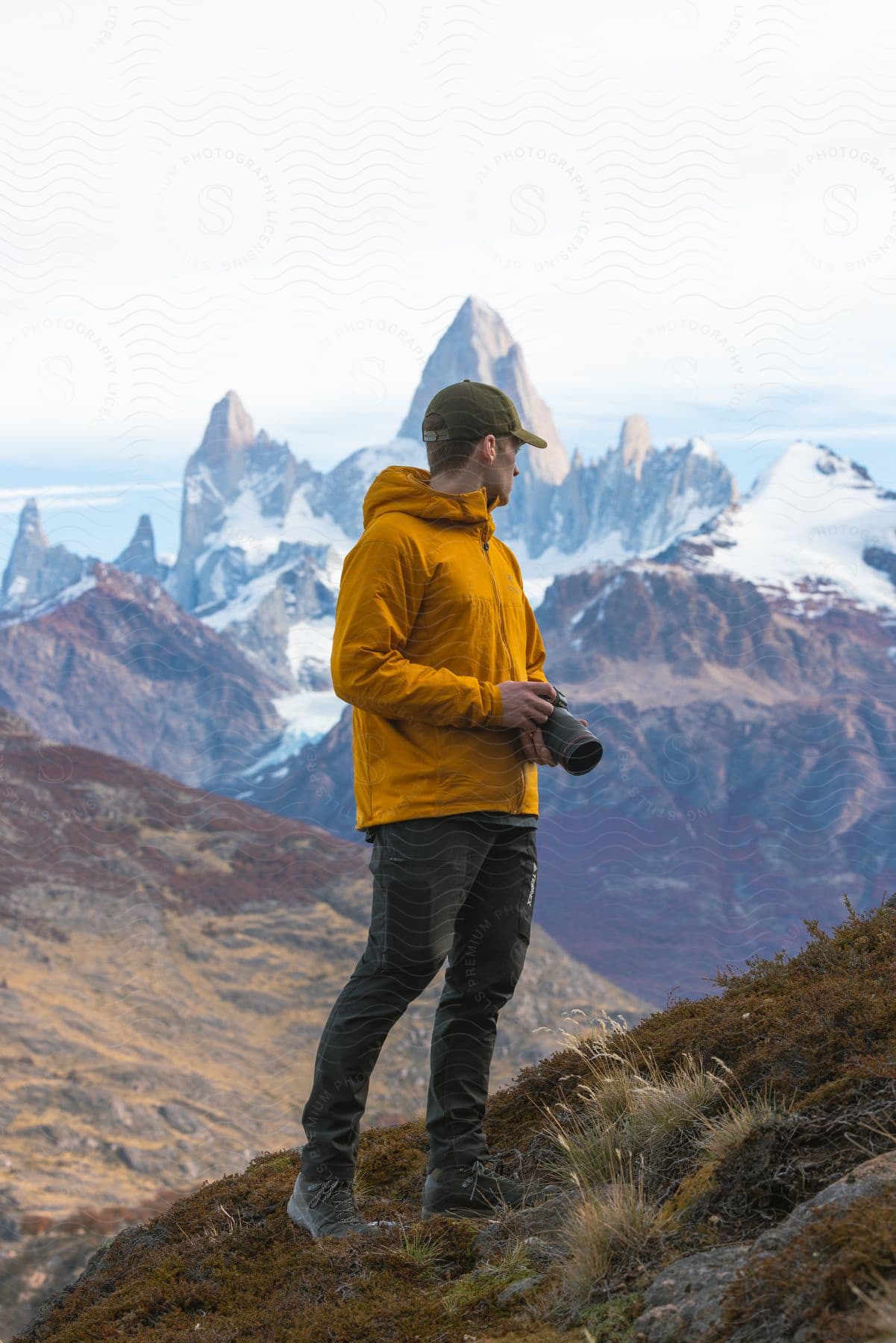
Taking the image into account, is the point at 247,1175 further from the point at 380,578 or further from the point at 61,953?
the point at 61,953

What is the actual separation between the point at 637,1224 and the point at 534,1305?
360mm

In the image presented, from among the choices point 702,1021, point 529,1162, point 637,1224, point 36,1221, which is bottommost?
point 36,1221

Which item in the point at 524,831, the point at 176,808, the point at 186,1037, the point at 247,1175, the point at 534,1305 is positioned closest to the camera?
the point at 534,1305

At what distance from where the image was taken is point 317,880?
160 m

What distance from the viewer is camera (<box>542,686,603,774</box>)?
434cm

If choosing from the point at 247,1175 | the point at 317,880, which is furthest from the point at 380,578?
the point at 317,880

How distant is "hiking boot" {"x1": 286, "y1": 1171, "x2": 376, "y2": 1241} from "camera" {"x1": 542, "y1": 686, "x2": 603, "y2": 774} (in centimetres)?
165

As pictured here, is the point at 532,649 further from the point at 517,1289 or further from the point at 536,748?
the point at 517,1289

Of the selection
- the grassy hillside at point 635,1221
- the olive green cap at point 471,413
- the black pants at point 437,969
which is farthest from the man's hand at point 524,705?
the grassy hillside at point 635,1221

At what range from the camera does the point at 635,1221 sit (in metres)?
3.85

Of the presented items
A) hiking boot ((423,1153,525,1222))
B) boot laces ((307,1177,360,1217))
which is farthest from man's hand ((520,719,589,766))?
boot laces ((307,1177,360,1217))

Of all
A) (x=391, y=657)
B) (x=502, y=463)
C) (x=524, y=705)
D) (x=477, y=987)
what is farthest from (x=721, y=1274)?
(x=502, y=463)

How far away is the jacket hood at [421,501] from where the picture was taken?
459 centimetres

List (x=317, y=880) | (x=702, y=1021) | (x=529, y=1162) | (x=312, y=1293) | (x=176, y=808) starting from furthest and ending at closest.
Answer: (x=176, y=808), (x=317, y=880), (x=702, y=1021), (x=529, y=1162), (x=312, y=1293)
